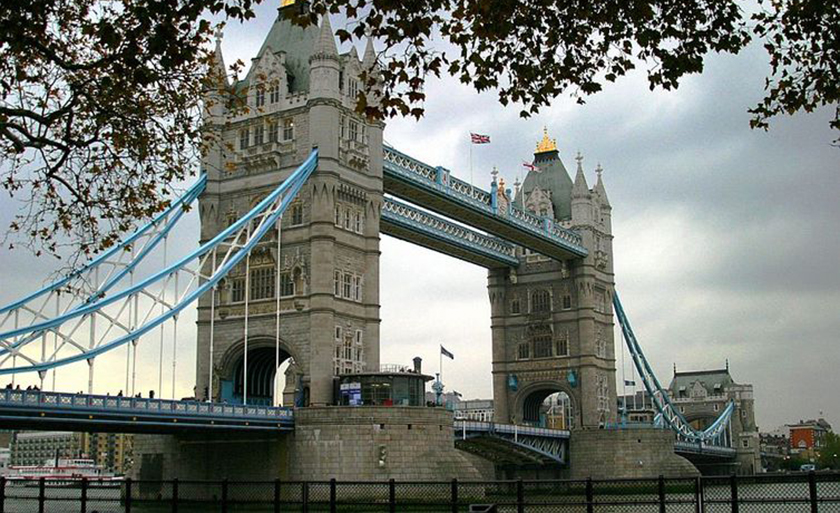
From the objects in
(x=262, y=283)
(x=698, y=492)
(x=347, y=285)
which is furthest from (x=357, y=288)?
(x=698, y=492)

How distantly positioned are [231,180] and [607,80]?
1757 inches

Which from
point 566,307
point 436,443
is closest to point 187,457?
point 436,443

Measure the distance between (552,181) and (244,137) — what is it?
124 feet

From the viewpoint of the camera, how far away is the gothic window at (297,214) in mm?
56875

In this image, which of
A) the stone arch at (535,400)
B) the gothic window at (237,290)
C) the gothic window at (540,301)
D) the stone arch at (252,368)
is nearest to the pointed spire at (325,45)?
the gothic window at (237,290)

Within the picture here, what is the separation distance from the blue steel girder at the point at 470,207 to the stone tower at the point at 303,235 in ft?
15.1

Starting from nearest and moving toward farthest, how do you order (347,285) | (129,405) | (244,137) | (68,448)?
(129,405) < (347,285) < (244,137) < (68,448)

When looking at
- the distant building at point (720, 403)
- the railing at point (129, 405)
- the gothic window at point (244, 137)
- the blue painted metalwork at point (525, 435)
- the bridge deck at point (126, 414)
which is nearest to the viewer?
the railing at point (129, 405)

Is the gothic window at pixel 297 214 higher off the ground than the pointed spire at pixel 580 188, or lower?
lower

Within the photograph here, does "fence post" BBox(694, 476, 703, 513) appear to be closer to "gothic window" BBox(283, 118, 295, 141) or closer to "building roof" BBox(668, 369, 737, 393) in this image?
"gothic window" BBox(283, 118, 295, 141)

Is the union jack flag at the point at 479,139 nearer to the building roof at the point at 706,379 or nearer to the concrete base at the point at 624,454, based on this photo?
the concrete base at the point at 624,454

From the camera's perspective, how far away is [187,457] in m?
54.9

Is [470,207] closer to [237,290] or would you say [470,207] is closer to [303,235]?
[303,235]

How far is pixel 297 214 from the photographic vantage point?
57062 millimetres
